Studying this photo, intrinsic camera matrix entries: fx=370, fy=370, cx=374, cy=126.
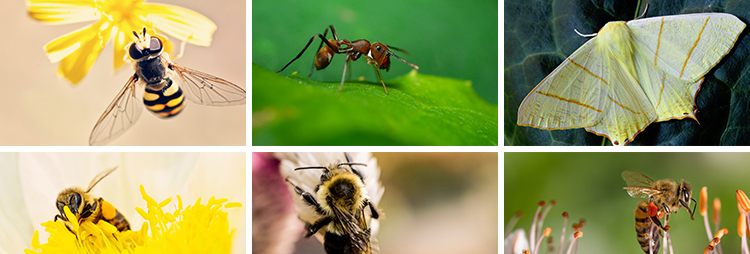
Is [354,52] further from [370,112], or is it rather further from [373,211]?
[373,211]

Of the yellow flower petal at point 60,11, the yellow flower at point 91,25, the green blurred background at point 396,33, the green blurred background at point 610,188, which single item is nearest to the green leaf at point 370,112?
the green blurred background at point 396,33

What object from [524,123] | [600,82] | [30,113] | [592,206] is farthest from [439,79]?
[30,113]

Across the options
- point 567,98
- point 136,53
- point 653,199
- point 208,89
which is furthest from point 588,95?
point 136,53

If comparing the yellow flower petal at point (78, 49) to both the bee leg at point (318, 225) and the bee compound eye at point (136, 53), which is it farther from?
the bee leg at point (318, 225)

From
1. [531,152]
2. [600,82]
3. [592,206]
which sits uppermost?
[600,82]

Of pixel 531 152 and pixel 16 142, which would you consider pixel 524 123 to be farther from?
pixel 16 142

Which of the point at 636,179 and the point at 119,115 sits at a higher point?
the point at 119,115
